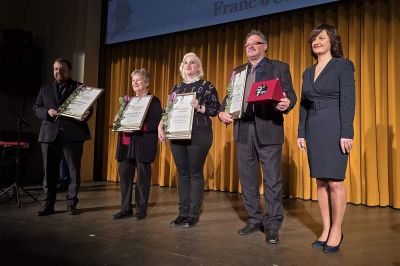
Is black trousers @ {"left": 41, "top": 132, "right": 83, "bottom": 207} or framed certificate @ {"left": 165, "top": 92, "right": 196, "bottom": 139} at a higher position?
framed certificate @ {"left": 165, "top": 92, "right": 196, "bottom": 139}

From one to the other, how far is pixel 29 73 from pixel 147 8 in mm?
2396

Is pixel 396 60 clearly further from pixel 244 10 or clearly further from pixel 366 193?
pixel 244 10

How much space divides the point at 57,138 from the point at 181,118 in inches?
46.9

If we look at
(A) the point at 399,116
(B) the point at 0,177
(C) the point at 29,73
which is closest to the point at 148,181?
(A) the point at 399,116

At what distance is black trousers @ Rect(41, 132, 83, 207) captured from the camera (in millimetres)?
2994

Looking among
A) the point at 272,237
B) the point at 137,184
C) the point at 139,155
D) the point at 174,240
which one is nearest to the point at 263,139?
the point at 272,237

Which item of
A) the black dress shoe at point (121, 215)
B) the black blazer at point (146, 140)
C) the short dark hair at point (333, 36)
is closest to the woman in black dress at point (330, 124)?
the short dark hair at point (333, 36)

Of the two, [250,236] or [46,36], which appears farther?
[46,36]

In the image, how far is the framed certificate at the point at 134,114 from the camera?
276 centimetres

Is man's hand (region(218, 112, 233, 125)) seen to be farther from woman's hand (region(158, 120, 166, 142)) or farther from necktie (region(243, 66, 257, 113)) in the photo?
woman's hand (region(158, 120, 166, 142))

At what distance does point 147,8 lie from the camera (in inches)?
226

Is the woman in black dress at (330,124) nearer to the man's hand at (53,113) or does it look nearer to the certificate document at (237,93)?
the certificate document at (237,93)

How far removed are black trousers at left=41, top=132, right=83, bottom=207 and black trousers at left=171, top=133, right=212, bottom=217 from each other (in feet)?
3.28

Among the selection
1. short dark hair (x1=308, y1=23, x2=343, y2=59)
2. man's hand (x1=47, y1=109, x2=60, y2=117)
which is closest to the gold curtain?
short dark hair (x1=308, y1=23, x2=343, y2=59)
